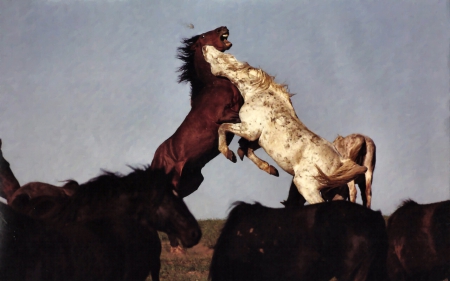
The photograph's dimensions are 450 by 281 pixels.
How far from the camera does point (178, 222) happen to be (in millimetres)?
5391

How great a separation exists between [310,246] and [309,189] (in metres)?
1.71

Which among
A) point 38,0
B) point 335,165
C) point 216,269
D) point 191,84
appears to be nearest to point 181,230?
point 216,269

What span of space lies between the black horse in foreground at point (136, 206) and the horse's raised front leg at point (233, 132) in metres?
1.93

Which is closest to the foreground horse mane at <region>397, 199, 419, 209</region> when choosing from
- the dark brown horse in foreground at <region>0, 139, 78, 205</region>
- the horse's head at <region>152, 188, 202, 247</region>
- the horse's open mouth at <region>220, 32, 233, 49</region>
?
the horse's head at <region>152, 188, 202, 247</region>

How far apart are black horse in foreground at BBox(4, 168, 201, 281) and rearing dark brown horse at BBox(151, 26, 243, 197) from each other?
239 centimetres

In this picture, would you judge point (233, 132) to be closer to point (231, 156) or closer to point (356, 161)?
point (231, 156)

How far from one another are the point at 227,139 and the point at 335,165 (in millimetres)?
1554

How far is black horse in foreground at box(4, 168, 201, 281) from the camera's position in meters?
5.40


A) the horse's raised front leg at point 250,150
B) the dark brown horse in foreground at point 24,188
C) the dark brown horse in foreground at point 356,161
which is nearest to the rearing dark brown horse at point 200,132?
the horse's raised front leg at point 250,150

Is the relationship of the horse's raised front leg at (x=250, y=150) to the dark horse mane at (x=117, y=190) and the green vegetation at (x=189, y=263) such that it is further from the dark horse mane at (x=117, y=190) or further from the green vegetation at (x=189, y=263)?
the dark horse mane at (x=117, y=190)

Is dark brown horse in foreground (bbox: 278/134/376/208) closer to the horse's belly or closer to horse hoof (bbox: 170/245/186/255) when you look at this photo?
the horse's belly

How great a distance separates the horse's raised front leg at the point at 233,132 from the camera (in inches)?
295

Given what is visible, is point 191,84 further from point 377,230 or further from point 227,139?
point 377,230

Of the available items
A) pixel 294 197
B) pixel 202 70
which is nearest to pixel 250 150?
pixel 294 197
